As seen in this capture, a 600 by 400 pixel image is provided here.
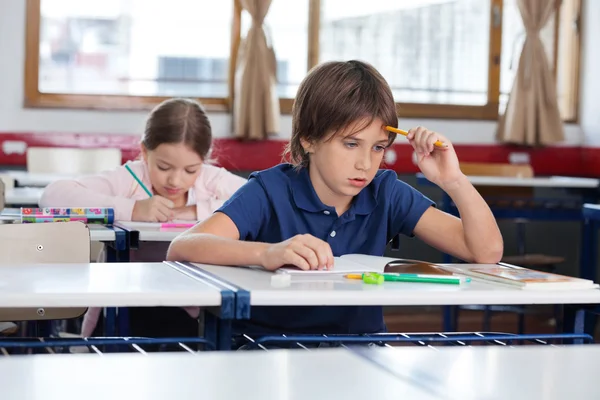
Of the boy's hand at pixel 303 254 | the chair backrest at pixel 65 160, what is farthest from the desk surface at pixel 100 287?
the chair backrest at pixel 65 160

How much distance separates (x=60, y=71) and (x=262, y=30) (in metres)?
1.13

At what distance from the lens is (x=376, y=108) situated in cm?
194

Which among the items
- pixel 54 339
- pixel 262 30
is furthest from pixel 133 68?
pixel 54 339

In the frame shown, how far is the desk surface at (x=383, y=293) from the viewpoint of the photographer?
1385 mm

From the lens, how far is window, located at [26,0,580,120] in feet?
16.6

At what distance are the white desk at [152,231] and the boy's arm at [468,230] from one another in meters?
0.70

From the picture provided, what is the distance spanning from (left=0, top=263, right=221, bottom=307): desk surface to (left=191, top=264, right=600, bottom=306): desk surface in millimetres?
84

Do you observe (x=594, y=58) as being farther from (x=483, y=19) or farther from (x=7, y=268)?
(x=7, y=268)

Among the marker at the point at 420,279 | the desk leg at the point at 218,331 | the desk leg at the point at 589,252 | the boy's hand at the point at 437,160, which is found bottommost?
the desk leg at the point at 589,252

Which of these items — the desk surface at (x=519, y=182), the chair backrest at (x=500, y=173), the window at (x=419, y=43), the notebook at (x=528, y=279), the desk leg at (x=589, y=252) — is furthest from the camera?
the window at (x=419, y=43)

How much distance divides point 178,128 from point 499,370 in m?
2.25

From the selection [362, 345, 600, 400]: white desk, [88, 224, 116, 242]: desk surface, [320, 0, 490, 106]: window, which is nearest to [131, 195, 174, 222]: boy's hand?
[88, 224, 116, 242]: desk surface

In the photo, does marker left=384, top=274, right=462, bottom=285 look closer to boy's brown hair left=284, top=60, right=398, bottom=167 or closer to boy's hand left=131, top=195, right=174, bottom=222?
boy's brown hair left=284, top=60, right=398, bottom=167

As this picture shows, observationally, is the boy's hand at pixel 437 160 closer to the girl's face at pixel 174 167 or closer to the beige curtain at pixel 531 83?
the girl's face at pixel 174 167
